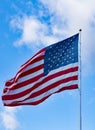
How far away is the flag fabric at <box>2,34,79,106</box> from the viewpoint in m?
31.5

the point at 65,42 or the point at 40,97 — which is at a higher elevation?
the point at 65,42

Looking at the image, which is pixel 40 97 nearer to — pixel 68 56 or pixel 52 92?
pixel 52 92

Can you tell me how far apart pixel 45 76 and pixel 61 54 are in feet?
5.98

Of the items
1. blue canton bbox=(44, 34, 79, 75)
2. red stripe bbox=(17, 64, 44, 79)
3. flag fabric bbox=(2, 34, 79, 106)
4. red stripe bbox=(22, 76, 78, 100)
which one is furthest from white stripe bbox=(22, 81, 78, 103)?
red stripe bbox=(17, 64, 44, 79)

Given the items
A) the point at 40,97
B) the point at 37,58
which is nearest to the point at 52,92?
the point at 40,97

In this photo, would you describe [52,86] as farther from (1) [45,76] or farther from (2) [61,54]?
(2) [61,54]

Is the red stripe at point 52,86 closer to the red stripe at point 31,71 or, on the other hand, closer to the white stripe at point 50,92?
the white stripe at point 50,92

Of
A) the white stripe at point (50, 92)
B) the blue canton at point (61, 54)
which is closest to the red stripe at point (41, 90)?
the white stripe at point (50, 92)

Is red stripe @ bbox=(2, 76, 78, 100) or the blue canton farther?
the blue canton

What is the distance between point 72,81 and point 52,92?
4.62 feet

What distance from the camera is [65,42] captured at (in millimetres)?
33031

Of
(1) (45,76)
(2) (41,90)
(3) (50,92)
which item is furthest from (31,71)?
(3) (50,92)

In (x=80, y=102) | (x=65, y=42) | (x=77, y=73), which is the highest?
(x=65, y=42)

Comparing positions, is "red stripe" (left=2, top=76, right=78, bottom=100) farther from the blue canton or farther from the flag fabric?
the blue canton
